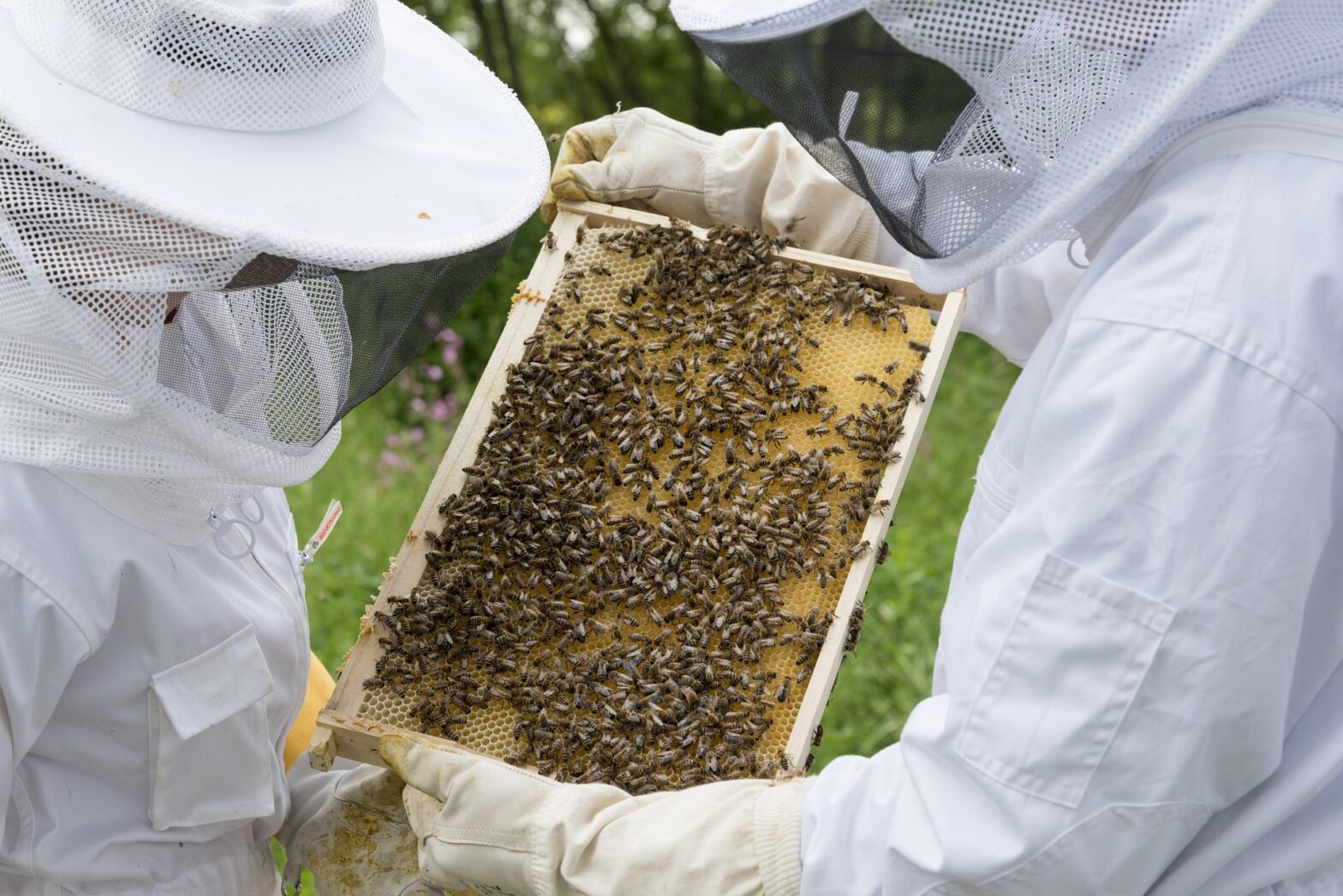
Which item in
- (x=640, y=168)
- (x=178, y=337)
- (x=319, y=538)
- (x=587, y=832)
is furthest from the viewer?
(x=640, y=168)

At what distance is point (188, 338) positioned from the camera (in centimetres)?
251

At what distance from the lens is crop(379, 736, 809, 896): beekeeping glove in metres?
2.58

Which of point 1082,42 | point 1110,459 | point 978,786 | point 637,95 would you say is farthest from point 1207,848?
point 637,95

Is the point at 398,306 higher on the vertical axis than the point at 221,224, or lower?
lower

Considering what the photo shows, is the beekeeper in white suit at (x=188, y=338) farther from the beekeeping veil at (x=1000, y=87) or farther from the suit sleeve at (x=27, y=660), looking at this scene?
the beekeeping veil at (x=1000, y=87)

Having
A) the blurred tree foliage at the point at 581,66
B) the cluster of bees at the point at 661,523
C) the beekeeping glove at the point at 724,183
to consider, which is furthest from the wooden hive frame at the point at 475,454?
the blurred tree foliage at the point at 581,66

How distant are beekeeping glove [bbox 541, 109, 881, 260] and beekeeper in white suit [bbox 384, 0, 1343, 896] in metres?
1.53

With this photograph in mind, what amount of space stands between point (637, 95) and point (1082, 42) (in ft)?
29.1

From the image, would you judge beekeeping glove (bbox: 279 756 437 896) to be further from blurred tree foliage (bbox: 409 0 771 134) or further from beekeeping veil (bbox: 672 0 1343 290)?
blurred tree foliage (bbox: 409 0 771 134)

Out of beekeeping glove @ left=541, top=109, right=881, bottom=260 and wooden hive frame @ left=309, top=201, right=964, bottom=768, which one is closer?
wooden hive frame @ left=309, top=201, right=964, bottom=768

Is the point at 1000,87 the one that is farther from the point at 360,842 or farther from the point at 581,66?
the point at 581,66

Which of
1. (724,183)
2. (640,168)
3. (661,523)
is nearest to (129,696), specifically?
(661,523)

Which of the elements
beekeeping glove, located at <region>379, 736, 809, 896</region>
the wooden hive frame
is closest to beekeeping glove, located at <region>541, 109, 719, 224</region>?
the wooden hive frame

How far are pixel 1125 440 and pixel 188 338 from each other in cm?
189
